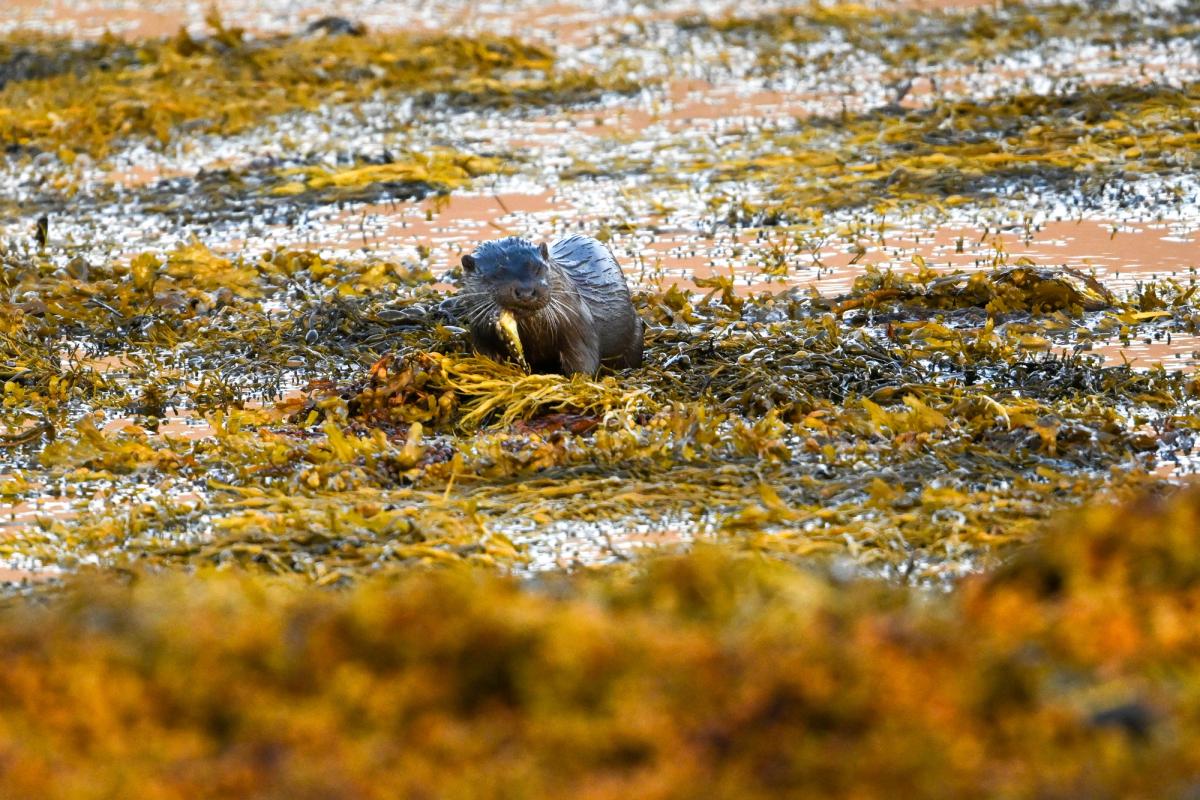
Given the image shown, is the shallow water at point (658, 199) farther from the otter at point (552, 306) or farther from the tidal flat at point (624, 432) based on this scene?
the otter at point (552, 306)

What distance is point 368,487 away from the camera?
5152 millimetres

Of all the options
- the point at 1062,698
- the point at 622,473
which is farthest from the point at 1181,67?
the point at 1062,698

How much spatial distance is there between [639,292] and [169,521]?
2.92 meters

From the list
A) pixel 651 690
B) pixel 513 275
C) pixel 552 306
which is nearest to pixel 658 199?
pixel 552 306

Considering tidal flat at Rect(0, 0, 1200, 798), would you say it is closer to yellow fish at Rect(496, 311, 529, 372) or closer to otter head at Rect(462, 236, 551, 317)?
yellow fish at Rect(496, 311, 529, 372)

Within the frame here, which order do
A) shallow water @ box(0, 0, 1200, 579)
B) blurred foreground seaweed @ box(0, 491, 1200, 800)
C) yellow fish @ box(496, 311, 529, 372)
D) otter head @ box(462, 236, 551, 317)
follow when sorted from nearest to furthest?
blurred foreground seaweed @ box(0, 491, 1200, 800) → otter head @ box(462, 236, 551, 317) → yellow fish @ box(496, 311, 529, 372) → shallow water @ box(0, 0, 1200, 579)

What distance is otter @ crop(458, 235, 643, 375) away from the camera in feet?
19.2

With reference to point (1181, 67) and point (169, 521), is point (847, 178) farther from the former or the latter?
point (169, 521)

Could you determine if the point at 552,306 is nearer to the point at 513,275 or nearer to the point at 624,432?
the point at 513,275

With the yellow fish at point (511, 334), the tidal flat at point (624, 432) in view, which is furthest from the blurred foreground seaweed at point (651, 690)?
the yellow fish at point (511, 334)

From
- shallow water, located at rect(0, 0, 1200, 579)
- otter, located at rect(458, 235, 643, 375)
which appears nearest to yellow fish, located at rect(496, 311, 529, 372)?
otter, located at rect(458, 235, 643, 375)

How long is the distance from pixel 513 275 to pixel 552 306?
0.65 feet

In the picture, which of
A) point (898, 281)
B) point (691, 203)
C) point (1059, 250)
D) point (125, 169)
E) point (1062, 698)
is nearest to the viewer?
point (1062, 698)

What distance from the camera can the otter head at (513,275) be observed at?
5820mm
